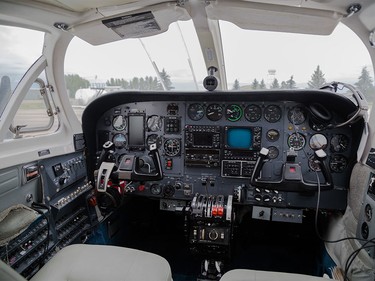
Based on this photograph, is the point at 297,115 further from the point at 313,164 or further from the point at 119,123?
the point at 119,123

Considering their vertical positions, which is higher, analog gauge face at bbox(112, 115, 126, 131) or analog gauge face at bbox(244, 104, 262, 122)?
analog gauge face at bbox(244, 104, 262, 122)

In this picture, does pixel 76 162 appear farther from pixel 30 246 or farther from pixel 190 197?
pixel 190 197

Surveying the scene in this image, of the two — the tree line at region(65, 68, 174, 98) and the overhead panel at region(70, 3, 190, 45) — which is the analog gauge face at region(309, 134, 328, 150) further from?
the tree line at region(65, 68, 174, 98)

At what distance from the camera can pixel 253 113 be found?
243cm

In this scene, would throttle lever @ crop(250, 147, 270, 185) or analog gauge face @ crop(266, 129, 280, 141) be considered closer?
throttle lever @ crop(250, 147, 270, 185)

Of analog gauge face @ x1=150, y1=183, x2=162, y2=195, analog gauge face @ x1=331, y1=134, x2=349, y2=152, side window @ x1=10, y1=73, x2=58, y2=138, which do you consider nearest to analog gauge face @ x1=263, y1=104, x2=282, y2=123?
analog gauge face @ x1=331, y1=134, x2=349, y2=152

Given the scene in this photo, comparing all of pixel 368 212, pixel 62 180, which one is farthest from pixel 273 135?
pixel 62 180

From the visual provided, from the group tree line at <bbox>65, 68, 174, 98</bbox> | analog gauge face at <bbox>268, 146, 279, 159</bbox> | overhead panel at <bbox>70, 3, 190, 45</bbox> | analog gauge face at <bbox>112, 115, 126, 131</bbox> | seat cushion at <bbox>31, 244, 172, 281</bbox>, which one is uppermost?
overhead panel at <bbox>70, 3, 190, 45</bbox>

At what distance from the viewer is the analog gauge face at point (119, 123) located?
8.72 feet

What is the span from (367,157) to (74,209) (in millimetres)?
2260

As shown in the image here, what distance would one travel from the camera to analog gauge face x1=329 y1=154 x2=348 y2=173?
2.26 metres

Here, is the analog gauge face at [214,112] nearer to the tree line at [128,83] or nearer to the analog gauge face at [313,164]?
the tree line at [128,83]

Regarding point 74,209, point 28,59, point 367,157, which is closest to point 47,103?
point 28,59

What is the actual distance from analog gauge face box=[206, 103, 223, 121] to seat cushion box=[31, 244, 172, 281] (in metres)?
1.38
